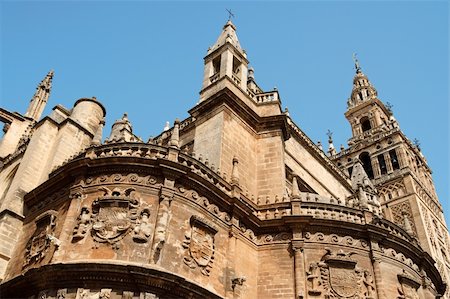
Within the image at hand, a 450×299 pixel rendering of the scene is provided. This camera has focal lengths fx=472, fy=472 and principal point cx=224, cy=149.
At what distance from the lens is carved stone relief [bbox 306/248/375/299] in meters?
15.9

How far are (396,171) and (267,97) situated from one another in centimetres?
2005

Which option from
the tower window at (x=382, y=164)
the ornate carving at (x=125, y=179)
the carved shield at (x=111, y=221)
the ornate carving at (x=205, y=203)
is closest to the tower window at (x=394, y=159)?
the tower window at (x=382, y=164)

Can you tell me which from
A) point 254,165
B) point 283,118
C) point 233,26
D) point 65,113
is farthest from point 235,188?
point 233,26

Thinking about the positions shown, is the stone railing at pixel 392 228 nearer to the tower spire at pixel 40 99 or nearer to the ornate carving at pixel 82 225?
the ornate carving at pixel 82 225

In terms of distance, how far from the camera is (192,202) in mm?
15609

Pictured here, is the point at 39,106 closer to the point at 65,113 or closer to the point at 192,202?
the point at 65,113

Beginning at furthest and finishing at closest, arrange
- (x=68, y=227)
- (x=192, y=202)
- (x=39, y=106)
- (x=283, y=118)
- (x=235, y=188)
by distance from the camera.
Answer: (x=39, y=106) < (x=283, y=118) < (x=235, y=188) < (x=192, y=202) < (x=68, y=227)

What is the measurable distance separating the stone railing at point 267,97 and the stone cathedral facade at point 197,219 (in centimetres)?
7

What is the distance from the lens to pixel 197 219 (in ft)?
50.1

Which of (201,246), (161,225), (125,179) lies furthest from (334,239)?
(125,179)

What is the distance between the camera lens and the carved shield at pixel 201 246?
48.4ft

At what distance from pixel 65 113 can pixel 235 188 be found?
31.0 feet

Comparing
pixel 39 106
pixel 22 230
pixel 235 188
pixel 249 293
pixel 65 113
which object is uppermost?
pixel 39 106

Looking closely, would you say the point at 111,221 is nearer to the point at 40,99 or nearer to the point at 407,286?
the point at 407,286
